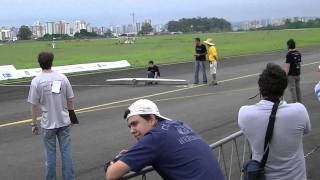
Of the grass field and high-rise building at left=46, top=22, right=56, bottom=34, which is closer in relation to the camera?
the grass field

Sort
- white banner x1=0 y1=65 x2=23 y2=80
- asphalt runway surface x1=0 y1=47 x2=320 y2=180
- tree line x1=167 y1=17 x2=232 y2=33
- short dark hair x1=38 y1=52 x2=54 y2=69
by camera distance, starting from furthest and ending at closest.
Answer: tree line x1=167 y1=17 x2=232 y2=33 → white banner x1=0 y1=65 x2=23 y2=80 → asphalt runway surface x1=0 y1=47 x2=320 y2=180 → short dark hair x1=38 y1=52 x2=54 y2=69

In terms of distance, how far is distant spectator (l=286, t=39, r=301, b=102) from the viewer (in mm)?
14422

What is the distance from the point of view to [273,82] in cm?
419

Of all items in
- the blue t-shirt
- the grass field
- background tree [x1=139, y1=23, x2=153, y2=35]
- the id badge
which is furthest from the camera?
background tree [x1=139, y1=23, x2=153, y2=35]

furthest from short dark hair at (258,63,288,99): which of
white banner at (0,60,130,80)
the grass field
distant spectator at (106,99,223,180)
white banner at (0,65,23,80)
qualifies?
the grass field

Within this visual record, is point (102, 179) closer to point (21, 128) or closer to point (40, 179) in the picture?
point (40, 179)

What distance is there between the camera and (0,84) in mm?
25219

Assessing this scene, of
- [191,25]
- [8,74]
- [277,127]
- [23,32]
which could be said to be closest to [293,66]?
[277,127]

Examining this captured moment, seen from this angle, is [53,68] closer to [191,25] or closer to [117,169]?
[117,169]

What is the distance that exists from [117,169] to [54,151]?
405cm

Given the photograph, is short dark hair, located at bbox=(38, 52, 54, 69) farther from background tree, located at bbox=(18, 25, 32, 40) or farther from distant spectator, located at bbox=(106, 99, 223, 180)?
background tree, located at bbox=(18, 25, 32, 40)

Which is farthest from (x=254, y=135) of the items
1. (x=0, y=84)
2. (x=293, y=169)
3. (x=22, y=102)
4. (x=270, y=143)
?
(x=0, y=84)

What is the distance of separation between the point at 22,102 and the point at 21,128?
5823 mm

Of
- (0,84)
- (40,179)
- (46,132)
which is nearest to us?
(46,132)
